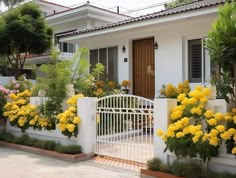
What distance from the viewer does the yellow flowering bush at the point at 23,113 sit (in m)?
8.92

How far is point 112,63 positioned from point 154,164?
7.91 m

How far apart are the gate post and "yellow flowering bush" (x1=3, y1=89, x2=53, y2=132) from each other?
1354mm

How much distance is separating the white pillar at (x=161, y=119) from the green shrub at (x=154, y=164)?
11 cm

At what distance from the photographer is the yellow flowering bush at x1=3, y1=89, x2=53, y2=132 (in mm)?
8920

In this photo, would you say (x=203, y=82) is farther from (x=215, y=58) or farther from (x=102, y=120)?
(x=215, y=58)

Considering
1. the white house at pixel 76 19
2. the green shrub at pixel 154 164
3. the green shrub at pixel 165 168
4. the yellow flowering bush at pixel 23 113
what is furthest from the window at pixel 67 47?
the green shrub at pixel 165 168

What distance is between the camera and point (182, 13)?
933 centimetres

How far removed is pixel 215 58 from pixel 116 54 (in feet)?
27.7

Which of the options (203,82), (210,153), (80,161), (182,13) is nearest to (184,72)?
(203,82)

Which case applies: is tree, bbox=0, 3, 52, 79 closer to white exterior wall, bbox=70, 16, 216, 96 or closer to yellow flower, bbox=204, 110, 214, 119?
white exterior wall, bbox=70, 16, 216, 96

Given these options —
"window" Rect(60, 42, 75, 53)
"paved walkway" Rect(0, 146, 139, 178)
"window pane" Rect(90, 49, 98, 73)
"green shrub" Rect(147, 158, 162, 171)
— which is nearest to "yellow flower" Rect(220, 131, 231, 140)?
"green shrub" Rect(147, 158, 162, 171)

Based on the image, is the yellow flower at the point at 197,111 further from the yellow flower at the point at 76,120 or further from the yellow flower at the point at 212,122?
the yellow flower at the point at 76,120

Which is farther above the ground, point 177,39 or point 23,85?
point 177,39

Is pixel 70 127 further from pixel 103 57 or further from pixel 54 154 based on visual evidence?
pixel 103 57
